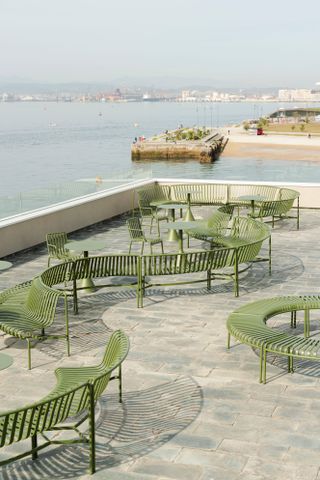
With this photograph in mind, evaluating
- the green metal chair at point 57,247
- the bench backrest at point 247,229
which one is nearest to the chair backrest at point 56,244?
the green metal chair at point 57,247

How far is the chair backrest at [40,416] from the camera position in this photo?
4.42m

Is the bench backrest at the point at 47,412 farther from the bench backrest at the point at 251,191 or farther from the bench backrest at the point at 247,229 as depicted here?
the bench backrest at the point at 251,191

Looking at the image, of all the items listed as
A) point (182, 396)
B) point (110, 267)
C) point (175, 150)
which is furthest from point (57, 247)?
point (175, 150)

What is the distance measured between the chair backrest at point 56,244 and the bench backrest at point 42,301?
2.47 metres

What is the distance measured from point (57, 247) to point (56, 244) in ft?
0.16

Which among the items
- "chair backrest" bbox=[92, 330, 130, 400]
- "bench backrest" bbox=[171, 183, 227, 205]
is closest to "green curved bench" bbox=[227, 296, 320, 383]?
"chair backrest" bbox=[92, 330, 130, 400]

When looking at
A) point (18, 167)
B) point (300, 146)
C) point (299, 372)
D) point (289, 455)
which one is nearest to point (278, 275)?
point (299, 372)

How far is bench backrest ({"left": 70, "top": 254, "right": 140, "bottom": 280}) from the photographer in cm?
897

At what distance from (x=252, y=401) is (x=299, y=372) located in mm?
853

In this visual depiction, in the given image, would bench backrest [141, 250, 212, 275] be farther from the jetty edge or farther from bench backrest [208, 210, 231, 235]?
the jetty edge

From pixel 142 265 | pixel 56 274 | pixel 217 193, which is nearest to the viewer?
pixel 56 274

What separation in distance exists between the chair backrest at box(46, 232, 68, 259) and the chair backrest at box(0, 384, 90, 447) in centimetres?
542

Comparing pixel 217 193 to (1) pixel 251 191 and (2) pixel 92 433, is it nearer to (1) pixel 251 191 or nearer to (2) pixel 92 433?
(1) pixel 251 191

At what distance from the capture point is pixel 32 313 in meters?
7.53
